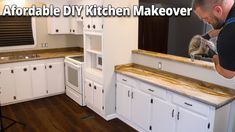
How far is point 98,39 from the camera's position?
4.02m

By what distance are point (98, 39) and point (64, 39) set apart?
5.12 feet

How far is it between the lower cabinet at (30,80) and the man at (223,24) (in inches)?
152

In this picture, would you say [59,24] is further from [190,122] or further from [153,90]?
[190,122]

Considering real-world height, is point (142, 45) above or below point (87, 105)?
above

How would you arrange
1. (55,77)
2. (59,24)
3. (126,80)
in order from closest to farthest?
(126,80) → (55,77) → (59,24)

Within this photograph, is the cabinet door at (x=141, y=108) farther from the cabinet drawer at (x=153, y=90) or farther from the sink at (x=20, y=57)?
the sink at (x=20, y=57)

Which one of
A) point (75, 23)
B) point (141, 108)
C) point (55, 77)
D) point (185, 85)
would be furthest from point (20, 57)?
point (185, 85)

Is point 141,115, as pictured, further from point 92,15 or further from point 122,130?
point 92,15

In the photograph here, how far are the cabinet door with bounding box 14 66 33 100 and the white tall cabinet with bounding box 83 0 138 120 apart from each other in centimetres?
132

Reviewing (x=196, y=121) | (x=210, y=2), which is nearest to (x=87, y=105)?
(x=196, y=121)

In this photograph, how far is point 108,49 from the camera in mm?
3441

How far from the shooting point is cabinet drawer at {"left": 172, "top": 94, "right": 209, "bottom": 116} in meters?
2.22

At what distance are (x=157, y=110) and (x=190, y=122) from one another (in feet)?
1.72

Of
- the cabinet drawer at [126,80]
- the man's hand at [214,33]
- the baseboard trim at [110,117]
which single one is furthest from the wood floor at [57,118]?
the man's hand at [214,33]
